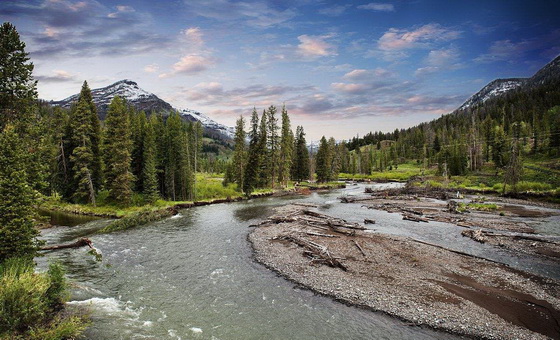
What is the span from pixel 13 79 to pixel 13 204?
422 inches

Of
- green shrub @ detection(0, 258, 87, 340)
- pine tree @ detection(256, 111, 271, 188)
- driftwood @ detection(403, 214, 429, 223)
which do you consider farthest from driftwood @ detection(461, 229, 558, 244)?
pine tree @ detection(256, 111, 271, 188)

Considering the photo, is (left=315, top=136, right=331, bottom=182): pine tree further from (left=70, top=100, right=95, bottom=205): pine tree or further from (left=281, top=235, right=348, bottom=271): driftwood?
(left=281, top=235, right=348, bottom=271): driftwood

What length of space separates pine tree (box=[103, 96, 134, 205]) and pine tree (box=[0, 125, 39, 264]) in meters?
29.8

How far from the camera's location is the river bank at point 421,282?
1373cm

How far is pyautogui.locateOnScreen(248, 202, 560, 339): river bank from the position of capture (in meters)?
13.7

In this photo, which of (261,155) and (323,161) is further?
(323,161)

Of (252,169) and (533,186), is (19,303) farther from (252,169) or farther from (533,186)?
(533,186)

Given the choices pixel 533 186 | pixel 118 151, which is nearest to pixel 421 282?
pixel 118 151

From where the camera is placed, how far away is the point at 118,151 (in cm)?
4312

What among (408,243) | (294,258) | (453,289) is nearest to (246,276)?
(294,258)

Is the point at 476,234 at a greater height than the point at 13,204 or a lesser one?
lesser

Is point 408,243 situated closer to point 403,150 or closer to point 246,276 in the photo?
point 246,276

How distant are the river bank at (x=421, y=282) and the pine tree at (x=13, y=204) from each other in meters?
15.2

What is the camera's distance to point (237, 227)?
113 feet
